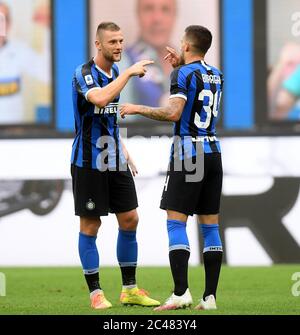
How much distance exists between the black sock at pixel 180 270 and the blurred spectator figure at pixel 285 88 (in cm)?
593

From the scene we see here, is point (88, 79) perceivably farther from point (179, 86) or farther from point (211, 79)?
point (211, 79)

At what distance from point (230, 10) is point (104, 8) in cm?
155

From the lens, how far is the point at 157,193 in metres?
13.5

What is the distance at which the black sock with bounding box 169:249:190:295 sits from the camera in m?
8.36

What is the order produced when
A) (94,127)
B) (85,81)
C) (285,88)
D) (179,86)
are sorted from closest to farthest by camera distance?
(179,86), (85,81), (94,127), (285,88)

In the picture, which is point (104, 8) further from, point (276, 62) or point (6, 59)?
A: point (276, 62)

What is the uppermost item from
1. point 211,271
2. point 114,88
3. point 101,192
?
point 114,88

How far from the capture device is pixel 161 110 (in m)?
8.23

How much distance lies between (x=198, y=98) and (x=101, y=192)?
110 cm

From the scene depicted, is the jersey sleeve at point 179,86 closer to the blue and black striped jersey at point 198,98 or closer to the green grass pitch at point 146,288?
the blue and black striped jersey at point 198,98

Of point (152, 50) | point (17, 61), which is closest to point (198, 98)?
point (152, 50)

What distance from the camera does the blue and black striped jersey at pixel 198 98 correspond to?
836 centimetres
